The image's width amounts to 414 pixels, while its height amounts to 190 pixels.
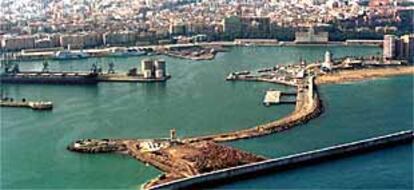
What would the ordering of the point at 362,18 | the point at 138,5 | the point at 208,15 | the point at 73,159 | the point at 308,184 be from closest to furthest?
the point at 308,184
the point at 73,159
the point at 362,18
the point at 208,15
the point at 138,5

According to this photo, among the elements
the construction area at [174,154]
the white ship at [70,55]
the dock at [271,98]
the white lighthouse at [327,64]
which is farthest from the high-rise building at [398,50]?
the construction area at [174,154]

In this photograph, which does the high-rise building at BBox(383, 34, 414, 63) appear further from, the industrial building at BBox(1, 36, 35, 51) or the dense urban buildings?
the industrial building at BBox(1, 36, 35, 51)

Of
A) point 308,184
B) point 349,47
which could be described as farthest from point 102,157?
point 349,47

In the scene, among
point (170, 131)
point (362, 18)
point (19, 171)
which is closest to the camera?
point (19, 171)

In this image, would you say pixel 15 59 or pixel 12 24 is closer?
pixel 15 59

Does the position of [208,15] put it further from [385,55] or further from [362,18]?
[385,55]

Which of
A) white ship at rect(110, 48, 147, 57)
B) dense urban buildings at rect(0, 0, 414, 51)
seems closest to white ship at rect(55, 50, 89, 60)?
white ship at rect(110, 48, 147, 57)

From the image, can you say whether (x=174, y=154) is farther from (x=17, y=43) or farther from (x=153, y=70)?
(x=17, y=43)
